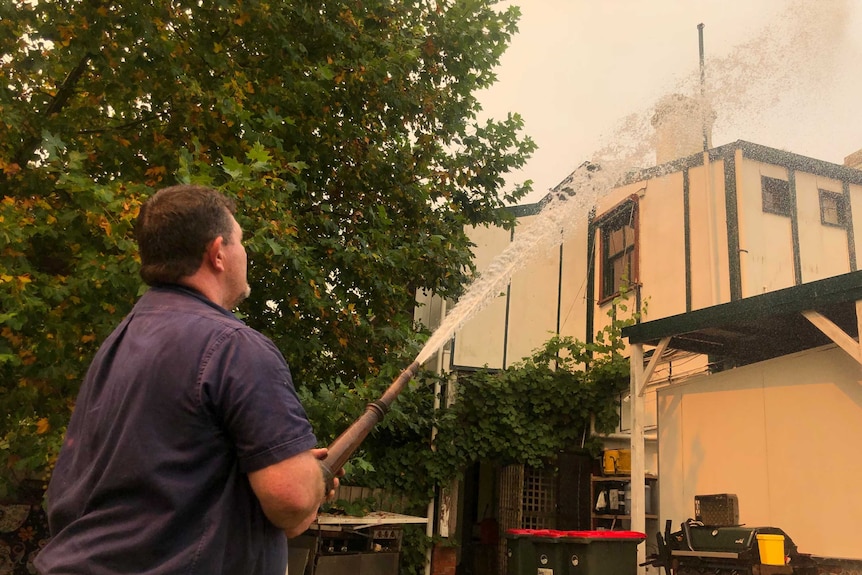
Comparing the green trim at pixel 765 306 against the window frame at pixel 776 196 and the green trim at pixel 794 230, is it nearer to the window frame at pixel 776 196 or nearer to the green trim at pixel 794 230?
the green trim at pixel 794 230

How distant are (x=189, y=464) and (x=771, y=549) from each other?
6469 mm

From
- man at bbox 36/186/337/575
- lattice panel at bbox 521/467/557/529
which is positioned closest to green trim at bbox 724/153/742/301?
lattice panel at bbox 521/467/557/529

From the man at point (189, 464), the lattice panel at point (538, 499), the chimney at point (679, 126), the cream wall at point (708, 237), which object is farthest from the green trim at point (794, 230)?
the man at point (189, 464)

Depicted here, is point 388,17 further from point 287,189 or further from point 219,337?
point 219,337

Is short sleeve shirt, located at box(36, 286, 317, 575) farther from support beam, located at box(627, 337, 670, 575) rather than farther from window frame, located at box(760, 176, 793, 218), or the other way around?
window frame, located at box(760, 176, 793, 218)

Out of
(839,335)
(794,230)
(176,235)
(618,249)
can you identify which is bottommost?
(176,235)

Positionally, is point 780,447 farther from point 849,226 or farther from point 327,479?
point 327,479

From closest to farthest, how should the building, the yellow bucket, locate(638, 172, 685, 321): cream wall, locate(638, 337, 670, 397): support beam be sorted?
the yellow bucket, the building, locate(638, 337, 670, 397): support beam, locate(638, 172, 685, 321): cream wall

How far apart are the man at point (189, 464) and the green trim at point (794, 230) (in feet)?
39.6

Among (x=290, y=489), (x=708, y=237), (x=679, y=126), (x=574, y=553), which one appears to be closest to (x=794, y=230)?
(x=708, y=237)

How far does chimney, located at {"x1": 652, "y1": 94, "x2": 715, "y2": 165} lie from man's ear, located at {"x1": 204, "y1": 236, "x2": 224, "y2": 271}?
41.3ft

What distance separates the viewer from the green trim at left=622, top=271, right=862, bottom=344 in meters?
6.66

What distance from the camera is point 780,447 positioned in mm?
7492

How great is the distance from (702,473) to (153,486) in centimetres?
Result: 829
